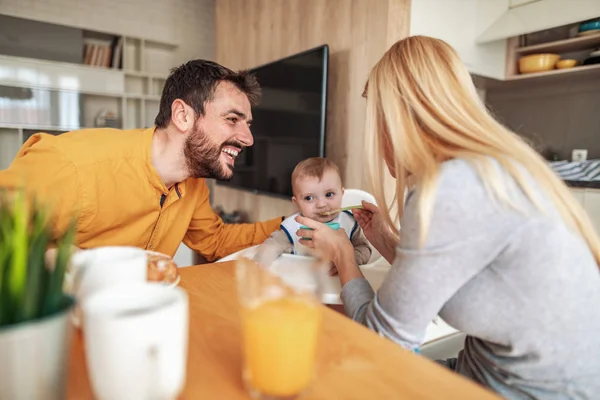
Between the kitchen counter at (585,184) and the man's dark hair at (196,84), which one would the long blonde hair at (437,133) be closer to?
the man's dark hair at (196,84)

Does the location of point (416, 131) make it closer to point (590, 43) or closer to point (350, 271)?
point (350, 271)

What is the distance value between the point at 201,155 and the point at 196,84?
11.8 inches

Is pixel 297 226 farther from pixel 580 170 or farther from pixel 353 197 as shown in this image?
pixel 580 170

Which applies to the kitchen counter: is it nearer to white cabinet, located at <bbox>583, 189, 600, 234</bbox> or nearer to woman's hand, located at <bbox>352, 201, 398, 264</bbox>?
white cabinet, located at <bbox>583, 189, 600, 234</bbox>

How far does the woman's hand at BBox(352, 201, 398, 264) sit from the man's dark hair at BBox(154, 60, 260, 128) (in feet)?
2.62

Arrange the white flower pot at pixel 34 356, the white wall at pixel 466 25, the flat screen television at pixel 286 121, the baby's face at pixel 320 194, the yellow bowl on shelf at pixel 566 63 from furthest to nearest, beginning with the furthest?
the yellow bowl on shelf at pixel 566 63
the flat screen television at pixel 286 121
the white wall at pixel 466 25
the baby's face at pixel 320 194
the white flower pot at pixel 34 356

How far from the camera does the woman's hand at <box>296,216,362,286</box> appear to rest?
0.94 meters

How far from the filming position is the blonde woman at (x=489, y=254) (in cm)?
67

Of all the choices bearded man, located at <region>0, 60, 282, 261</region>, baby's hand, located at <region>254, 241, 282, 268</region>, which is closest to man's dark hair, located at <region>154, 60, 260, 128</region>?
bearded man, located at <region>0, 60, 282, 261</region>

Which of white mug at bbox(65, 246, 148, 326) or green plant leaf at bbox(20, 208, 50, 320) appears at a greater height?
green plant leaf at bbox(20, 208, 50, 320)

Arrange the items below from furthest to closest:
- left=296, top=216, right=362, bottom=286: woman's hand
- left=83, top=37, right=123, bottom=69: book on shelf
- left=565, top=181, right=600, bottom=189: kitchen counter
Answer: left=83, top=37, right=123, bottom=69: book on shelf
left=565, top=181, right=600, bottom=189: kitchen counter
left=296, top=216, right=362, bottom=286: woman's hand

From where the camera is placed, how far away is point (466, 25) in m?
2.62

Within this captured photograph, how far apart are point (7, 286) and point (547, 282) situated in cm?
78

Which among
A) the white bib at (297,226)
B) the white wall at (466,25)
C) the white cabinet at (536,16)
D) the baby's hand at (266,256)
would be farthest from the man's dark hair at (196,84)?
the white cabinet at (536,16)
